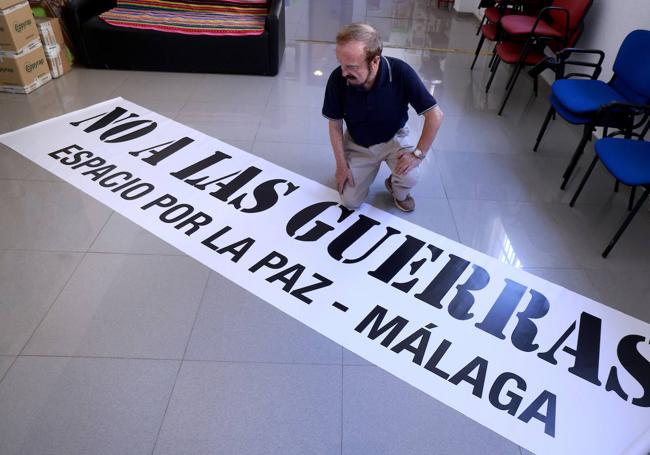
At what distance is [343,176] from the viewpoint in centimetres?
242

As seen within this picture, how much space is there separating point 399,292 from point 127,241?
1.43m

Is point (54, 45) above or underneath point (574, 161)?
above

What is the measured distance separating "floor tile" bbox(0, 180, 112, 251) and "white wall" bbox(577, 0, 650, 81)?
3675mm

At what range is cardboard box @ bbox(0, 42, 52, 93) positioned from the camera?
350 centimetres

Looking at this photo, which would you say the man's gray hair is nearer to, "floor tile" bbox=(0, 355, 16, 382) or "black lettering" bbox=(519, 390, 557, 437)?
"black lettering" bbox=(519, 390, 557, 437)

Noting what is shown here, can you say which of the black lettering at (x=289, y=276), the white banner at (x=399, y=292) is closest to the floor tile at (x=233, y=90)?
the white banner at (x=399, y=292)

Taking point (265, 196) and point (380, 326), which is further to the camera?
point (265, 196)

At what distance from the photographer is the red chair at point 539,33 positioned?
3.42 m

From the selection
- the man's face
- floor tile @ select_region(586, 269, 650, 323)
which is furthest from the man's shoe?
floor tile @ select_region(586, 269, 650, 323)

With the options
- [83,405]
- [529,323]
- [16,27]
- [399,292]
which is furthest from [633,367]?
[16,27]

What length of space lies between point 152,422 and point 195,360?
0.27m

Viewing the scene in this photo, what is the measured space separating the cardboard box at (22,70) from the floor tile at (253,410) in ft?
10.5

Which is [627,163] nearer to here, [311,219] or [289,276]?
[311,219]

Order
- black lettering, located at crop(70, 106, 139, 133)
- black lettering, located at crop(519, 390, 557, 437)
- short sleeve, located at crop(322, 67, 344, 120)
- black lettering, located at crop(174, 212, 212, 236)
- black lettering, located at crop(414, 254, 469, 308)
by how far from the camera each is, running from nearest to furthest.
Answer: black lettering, located at crop(519, 390, 557, 437) < black lettering, located at crop(414, 254, 469, 308) < short sleeve, located at crop(322, 67, 344, 120) < black lettering, located at crop(174, 212, 212, 236) < black lettering, located at crop(70, 106, 139, 133)
